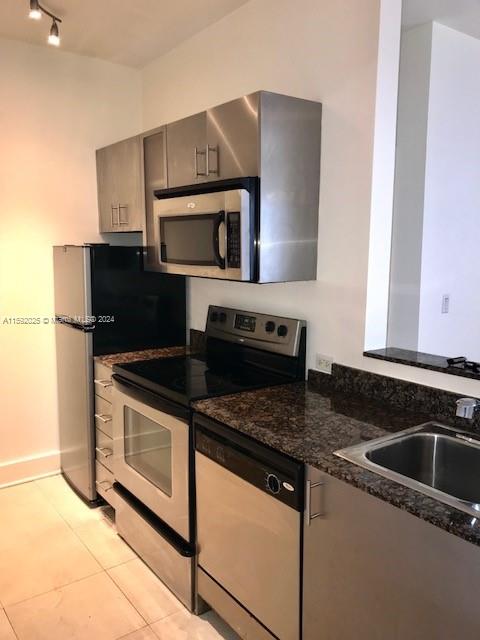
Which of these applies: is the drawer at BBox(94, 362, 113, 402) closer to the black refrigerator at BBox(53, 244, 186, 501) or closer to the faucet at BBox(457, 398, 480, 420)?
the black refrigerator at BBox(53, 244, 186, 501)

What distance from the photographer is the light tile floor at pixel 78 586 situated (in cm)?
207

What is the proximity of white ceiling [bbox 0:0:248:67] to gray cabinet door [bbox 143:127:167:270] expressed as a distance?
589 millimetres

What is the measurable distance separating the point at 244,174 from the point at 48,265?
1690 millimetres

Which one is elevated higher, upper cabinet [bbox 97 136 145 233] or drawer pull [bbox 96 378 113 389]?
upper cabinet [bbox 97 136 145 233]

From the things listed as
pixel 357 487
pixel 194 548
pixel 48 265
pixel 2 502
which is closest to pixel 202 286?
pixel 48 265

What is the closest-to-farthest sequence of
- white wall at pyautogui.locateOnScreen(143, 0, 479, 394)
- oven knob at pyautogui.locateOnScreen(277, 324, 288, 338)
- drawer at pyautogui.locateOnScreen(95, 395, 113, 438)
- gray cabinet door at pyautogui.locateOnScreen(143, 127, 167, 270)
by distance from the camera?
white wall at pyautogui.locateOnScreen(143, 0, 479, 394), oven knob at pyautogui.locateOnScreen(277, 324, 288, 338), gray cabinet door at pyautogui.locateOnScreen(143, 127, 167, 270), drawer at pyautogui.locateOnScreen(95, 395, 113, 438)

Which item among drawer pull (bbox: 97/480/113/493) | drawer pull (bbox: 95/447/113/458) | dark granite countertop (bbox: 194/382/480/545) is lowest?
drawer pull (bbox: 97/480/113/493)

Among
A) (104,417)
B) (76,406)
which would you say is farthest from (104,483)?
(76,406)

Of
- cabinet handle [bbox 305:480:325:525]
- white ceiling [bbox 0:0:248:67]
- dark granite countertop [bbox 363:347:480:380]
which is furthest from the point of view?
white ceiling [bbox 0:0:248:67]

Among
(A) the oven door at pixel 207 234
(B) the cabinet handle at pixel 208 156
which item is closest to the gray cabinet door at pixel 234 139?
(B) the cabinet handle at pixel 208 156

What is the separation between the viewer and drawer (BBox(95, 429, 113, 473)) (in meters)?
2.81

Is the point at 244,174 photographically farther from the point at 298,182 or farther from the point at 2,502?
the point at 2,502

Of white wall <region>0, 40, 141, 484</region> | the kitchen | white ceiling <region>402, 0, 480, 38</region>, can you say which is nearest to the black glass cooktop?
the kitchen

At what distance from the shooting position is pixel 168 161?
2.63m
